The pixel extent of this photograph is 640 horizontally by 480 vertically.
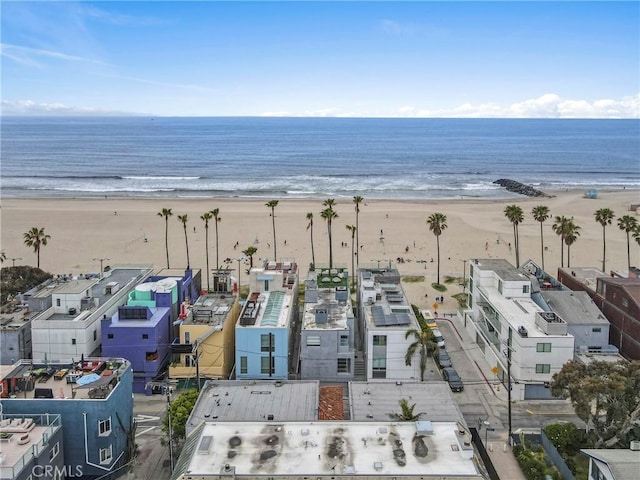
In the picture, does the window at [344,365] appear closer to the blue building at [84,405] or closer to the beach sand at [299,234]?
the blue building at [84,405]

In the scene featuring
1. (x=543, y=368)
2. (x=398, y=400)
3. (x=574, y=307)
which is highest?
(x=574, y=307)

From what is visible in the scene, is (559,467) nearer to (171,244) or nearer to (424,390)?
(424,390)

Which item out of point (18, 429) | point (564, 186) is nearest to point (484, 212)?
point (564, 186)

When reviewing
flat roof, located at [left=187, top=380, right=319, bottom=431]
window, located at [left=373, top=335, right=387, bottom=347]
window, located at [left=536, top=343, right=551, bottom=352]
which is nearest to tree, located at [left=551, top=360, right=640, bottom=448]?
window, located at [left=536, top=343, right=551, bottom=352]

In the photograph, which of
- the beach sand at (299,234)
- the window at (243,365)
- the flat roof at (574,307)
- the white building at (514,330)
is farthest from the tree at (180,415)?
the beach sand at (299,234)

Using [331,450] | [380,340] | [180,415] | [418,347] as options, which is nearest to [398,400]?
[418,347]

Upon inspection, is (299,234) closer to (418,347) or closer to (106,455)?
(418,347)

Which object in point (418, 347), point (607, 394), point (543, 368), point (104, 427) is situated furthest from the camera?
point (543, 368)
